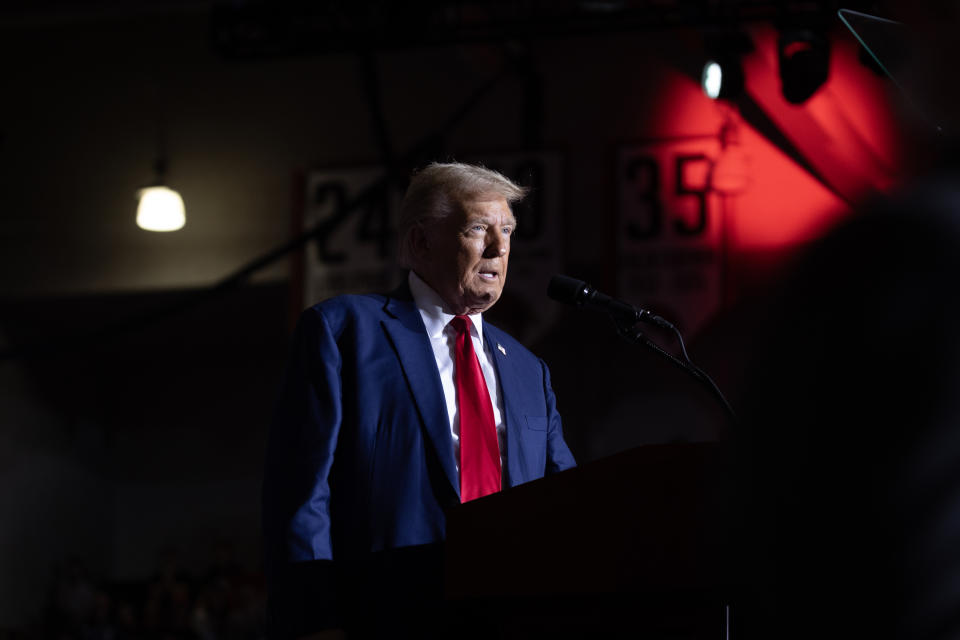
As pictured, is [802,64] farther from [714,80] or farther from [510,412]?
[510,412]

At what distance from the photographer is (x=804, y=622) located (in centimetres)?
57

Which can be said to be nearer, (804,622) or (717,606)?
(804,622)

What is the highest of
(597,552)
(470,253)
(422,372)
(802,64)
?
(802,64)

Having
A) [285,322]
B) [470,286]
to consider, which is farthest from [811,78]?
[285,322]

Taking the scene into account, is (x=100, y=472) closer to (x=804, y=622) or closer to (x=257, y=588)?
(x=257, y=588)

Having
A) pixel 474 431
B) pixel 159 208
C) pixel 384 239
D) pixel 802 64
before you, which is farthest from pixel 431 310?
pixel 159 208

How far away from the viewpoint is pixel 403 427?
7.20 feet

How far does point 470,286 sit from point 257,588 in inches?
222

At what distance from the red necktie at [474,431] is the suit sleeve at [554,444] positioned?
226 mm

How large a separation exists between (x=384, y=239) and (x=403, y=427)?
5.31 m

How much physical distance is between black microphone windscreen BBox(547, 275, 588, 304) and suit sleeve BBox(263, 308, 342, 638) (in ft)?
1.27

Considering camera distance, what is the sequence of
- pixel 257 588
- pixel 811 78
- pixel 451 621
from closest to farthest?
1. pixel 451 621
2. pixel 811 78
3. pixel 257 588

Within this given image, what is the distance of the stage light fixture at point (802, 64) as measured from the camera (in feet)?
16.0

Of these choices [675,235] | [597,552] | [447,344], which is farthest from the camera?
[675,235]
